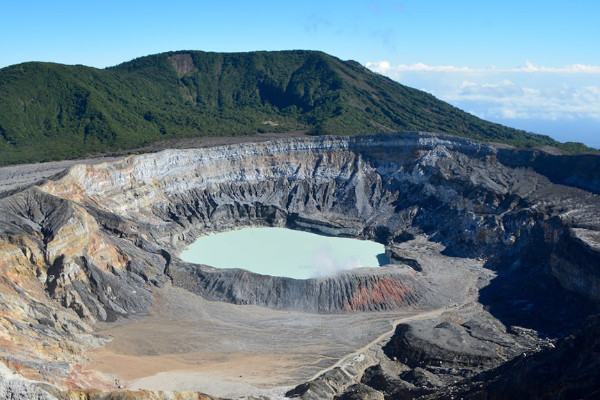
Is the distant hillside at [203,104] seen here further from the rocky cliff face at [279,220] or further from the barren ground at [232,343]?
the barren ground at [232,343]

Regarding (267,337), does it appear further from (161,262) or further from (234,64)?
(234,64)

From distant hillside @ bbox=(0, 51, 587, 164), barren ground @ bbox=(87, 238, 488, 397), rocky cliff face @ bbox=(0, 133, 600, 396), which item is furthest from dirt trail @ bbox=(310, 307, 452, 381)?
distant hillside @ bbox=(0, 51, 587, 164)

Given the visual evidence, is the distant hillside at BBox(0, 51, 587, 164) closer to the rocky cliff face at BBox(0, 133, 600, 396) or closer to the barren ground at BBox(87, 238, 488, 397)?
the rocky cliff face at BBox(0, 133, 600, 396)

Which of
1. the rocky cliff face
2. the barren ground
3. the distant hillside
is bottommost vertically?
the barren ground

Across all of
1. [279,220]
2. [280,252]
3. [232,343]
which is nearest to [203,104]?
[279,220]

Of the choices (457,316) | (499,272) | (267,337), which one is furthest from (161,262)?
(499,272)

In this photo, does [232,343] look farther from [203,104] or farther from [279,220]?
[203,104]
